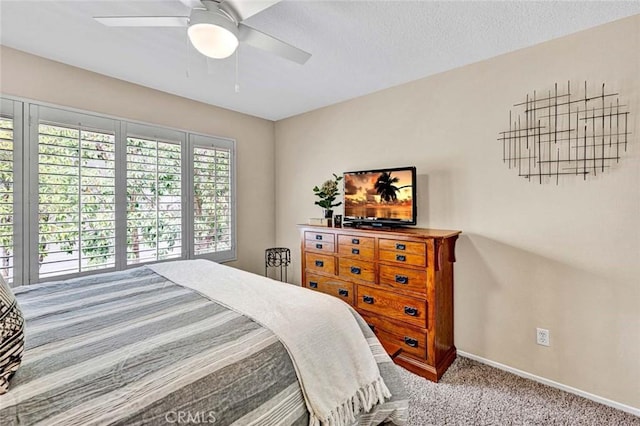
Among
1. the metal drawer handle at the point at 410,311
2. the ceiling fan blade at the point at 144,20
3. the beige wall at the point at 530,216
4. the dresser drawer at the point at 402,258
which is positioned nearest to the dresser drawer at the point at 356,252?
the dresser drawer at the point at 402,258

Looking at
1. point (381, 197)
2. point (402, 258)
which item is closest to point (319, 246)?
point (381, 197)

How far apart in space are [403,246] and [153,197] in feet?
8.37

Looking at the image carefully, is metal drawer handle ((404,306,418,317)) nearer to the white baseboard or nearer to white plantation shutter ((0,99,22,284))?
the white baseboard

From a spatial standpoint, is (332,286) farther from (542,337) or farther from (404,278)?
(542,337)

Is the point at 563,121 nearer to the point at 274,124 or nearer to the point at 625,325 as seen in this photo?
the point at 625,325

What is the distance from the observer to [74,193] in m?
2.55

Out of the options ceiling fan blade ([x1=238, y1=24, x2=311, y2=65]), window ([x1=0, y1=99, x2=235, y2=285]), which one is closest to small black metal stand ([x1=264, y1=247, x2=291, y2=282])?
window ([x1=0, y1=99, x2=235, y2=285])

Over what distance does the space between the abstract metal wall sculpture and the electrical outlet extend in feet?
3.68

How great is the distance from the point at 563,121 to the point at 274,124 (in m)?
3.33

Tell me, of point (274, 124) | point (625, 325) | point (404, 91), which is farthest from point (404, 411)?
point (274, 124)

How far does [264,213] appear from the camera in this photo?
416 centimetres

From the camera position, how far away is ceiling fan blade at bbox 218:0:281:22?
1.44m

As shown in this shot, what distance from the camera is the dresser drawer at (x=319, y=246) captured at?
2.91m

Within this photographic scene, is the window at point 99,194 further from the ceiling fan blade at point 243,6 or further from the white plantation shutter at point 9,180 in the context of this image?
the ceiling fan blade at point 243,6
